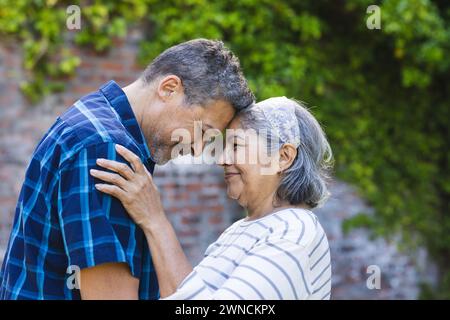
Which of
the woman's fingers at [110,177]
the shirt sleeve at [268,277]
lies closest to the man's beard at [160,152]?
the woman's fingers at [110,177]

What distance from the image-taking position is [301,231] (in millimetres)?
1815

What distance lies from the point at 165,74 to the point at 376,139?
131 inches

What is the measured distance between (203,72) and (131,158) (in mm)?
412

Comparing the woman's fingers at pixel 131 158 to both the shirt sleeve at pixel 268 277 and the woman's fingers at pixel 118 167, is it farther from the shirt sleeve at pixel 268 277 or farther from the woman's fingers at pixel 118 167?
the shirt sleeve at pixel 268 277

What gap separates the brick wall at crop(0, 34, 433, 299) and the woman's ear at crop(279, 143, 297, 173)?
6.88 feet

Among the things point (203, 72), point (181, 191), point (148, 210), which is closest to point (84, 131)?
point (148, 210)

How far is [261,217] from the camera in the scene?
2076 millimetres

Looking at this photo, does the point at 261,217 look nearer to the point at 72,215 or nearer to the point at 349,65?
the point at 72,215

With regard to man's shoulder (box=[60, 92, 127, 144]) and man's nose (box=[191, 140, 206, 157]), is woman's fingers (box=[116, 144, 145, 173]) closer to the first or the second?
man's shoulder (box=[60, 92, 127, 144])

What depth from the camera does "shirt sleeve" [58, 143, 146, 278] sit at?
5.49 ft

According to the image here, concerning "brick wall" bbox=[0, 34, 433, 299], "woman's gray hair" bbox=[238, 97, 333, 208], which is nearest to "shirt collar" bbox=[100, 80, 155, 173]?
"woman's gray hair" bbox=[238, 97, 333, 208]

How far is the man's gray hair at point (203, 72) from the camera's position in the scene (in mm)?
2039

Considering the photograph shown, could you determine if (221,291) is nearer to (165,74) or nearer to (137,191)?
(137,191)

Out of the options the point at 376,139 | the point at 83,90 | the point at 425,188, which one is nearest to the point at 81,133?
the point at 83,90
